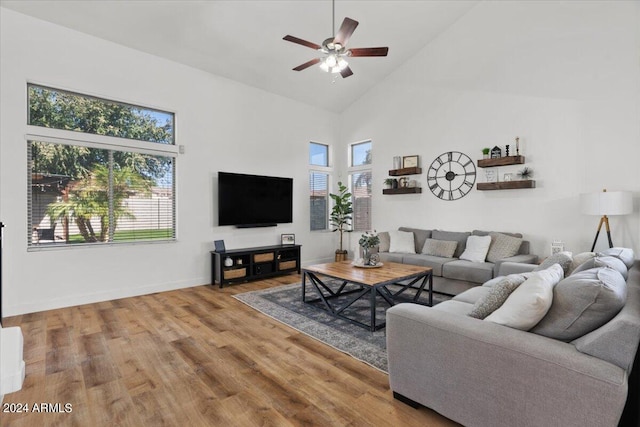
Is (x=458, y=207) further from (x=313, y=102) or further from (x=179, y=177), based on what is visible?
(x=179, y=177)

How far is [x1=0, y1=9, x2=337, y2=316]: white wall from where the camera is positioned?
147 inches

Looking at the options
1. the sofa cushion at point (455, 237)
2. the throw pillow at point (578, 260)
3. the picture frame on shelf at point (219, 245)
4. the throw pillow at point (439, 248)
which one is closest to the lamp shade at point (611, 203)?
the throw pillow at point (578, 260)

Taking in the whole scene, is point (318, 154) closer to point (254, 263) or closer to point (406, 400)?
point (254, 263)

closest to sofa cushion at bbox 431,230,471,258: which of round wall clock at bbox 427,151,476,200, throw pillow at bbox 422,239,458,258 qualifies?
throw pillow at bbox 422,239,458,258

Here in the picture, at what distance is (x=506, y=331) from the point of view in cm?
166

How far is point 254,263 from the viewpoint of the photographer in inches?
216

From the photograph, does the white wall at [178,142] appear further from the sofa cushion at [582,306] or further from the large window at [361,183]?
the sofa cushion at [582,306]

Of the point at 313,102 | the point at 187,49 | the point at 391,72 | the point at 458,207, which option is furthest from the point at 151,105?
the point at 458,207

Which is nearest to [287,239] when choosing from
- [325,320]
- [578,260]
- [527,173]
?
[325,320]

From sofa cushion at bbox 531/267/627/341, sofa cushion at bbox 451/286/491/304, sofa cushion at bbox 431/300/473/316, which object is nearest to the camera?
sofa cushion at bbox 531/267/627/341

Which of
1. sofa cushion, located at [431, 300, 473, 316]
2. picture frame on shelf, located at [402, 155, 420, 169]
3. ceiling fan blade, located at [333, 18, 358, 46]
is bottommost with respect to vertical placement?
sofa cushion, located at [431, 300, 473, 316]

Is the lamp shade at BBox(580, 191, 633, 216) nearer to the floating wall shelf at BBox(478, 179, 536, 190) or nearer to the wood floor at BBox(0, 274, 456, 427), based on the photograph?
the floating wall shelf at BBox(478, 179, 536, 190)

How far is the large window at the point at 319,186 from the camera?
6.98 m

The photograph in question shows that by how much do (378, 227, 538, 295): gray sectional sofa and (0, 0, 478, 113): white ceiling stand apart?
3.37 metres
